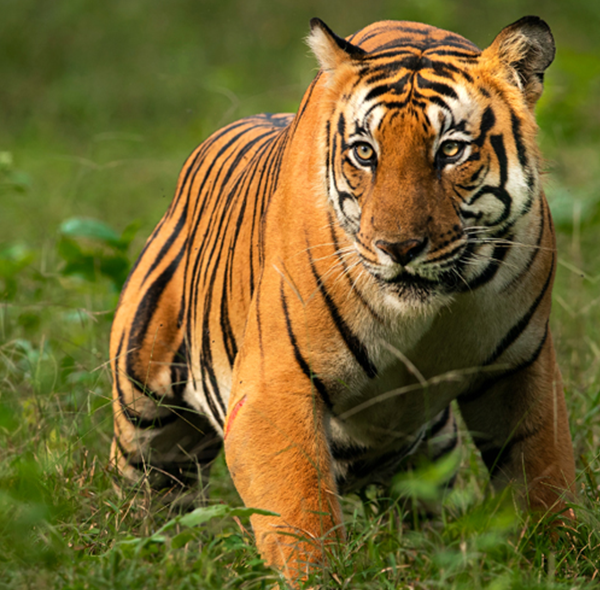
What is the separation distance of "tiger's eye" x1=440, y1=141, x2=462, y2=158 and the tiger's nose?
0.20 m

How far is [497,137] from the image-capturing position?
1.82 m

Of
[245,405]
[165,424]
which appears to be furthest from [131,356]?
[245,405]

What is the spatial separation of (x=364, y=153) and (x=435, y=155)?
0.16 m

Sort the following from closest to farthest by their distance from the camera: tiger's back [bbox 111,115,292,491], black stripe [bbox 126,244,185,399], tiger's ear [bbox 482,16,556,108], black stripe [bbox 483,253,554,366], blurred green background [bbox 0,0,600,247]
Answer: tiger's ear [bbox 482,16,556,108]
black stripe [bbox 483,253,554,366]
tiger's back [bbox 111,115,292,491]
black stripe [bbox 126,244,185,399]
blurred green background [bbox 0,0,600,247]

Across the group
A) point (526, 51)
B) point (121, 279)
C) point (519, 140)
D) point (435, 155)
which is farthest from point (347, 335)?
point (121, 279)

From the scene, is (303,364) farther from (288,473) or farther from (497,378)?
(497,378)

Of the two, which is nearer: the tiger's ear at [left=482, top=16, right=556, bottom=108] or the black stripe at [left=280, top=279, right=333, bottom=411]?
the tiger's ear at [left=482, top=16, right=556, bottom=108]

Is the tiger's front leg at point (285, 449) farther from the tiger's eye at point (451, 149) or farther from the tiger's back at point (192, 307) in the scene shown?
the tiger's eye at point (451, 149)

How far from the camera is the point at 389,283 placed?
6.02 ft

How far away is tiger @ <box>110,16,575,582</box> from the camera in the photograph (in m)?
1.79

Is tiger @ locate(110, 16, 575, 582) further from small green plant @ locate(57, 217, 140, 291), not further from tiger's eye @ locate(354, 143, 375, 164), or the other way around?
small green plant @ locate(57, 217, 140, 291)

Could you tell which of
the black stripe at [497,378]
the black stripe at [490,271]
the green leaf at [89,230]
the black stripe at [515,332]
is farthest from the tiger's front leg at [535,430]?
the green leaf at [89,230]

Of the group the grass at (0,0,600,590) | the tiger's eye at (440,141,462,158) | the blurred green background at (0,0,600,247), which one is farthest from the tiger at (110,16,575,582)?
the blurred green background at (0,0,600,247)

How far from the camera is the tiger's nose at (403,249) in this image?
67.7 inches
